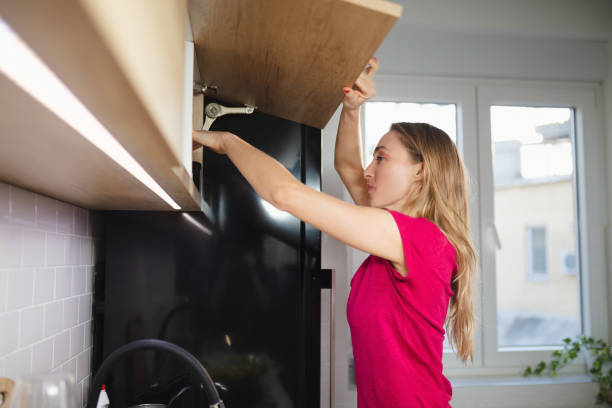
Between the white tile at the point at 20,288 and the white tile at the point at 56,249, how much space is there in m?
0.09

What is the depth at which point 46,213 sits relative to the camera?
40.3 inches

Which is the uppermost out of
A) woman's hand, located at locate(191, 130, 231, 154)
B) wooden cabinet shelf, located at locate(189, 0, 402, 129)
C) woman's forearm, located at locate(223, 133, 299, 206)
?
wooden cabinet shelf, located at locate(189, 0, 402, 129)

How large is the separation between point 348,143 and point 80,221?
809mm

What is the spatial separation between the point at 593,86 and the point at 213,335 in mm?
2369

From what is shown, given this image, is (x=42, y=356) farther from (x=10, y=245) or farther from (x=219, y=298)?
(x=219, y=298)

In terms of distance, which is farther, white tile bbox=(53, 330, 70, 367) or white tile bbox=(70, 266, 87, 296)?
white tile bbox=(70, 266, 87, 296)

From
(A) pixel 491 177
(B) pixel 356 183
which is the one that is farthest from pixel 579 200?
(B) pixel 356 183

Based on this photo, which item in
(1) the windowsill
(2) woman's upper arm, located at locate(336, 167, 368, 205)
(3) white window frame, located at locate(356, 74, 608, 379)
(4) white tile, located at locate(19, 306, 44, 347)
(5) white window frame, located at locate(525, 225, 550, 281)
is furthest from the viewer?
(5) white window frame, located at locate(525, 225, 550, 281)

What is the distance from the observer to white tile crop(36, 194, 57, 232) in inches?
38.8

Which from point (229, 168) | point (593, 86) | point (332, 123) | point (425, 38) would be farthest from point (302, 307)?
point (593, 86)

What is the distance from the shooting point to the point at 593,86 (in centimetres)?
254

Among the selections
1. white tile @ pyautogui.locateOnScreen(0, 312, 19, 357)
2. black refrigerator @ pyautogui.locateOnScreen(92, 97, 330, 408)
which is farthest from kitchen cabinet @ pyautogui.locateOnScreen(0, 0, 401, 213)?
white tile @ pyautogui.locateOnScreen(0, 312, 19, 357)

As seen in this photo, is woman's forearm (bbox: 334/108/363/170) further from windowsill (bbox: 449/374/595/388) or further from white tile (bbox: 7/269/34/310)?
windowsill (bbox: 449/374/595/388)

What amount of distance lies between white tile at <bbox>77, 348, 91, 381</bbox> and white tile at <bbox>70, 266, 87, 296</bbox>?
16cm
